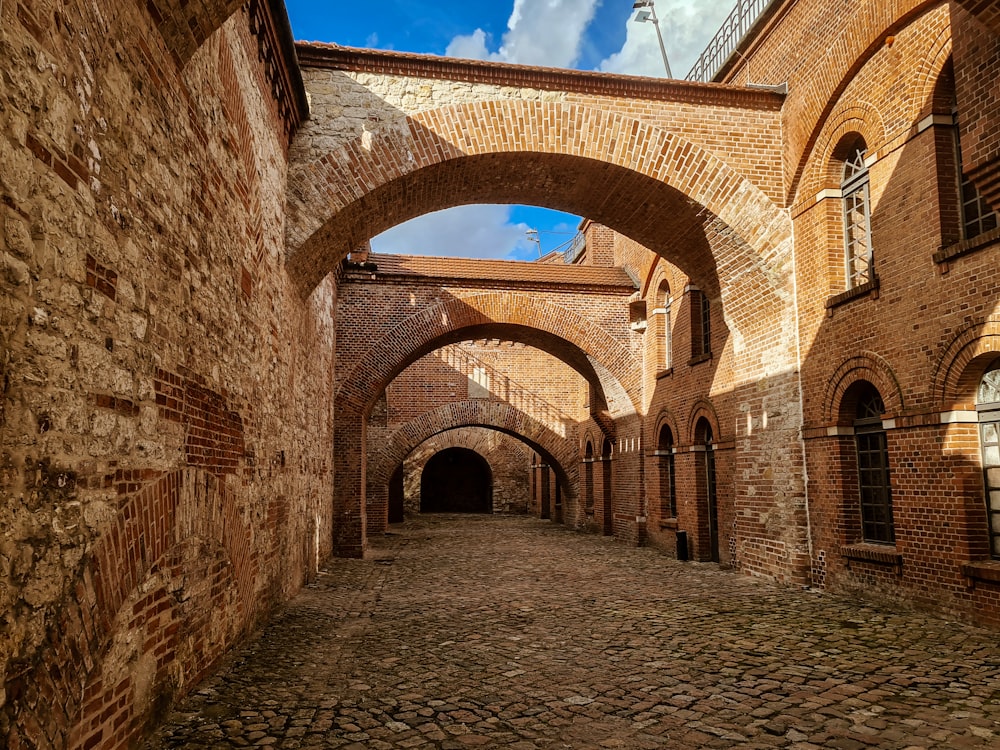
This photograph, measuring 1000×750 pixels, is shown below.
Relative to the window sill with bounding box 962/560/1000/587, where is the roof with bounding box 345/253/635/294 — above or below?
above

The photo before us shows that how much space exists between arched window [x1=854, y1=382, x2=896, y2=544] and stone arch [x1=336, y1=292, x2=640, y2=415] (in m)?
8.01

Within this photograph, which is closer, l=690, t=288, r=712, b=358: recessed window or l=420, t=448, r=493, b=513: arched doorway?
l=690, t=288, r=712, b=358: recessed window

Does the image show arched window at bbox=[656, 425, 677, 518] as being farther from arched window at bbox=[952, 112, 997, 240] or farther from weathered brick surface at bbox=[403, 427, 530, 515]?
weathered brick surface at bbox=[403, 427, 530, 515]

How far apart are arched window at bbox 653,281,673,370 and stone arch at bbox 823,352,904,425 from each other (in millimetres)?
6447

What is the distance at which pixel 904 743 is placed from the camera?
3.89 meters

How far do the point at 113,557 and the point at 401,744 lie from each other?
1.89 m

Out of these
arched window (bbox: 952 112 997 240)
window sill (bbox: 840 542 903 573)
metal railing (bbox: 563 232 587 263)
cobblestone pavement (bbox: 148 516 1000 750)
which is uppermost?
metal railing (bbox: 563 232 587 263)

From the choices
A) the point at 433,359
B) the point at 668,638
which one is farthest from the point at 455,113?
the point at 433,359

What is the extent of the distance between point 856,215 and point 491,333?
970 cm

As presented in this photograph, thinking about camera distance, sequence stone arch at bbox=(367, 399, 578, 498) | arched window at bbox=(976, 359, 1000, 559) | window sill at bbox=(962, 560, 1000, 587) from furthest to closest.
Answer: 1. stone arch at bbox=(367, 399, 578, 498)
2. arched window at bbox=(976, 359, 1000, 559)
3. window sill at bbox=(962, 560, 1000, 587)

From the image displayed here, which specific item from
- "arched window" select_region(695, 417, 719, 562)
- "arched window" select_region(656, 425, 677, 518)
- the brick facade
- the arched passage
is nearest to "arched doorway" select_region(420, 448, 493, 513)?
the brick facade

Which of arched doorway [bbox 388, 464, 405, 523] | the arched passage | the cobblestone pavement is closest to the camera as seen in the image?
the cobblestone pavement

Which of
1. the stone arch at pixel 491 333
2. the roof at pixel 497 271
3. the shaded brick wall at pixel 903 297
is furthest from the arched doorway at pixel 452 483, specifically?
the shaded brick wall at pixel 903 297

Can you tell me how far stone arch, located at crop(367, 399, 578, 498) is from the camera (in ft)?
67.5
